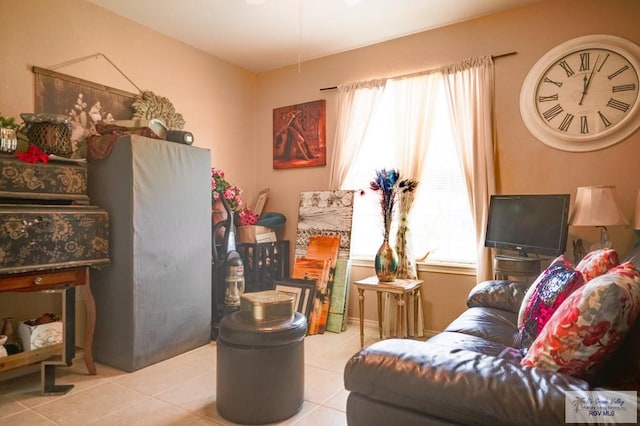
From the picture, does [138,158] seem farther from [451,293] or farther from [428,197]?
[451,293]

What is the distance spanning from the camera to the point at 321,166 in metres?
4.29

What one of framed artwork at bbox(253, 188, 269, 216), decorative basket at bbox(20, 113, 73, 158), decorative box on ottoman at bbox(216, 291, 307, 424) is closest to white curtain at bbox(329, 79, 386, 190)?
framed artwork at bbox(253, 188, 269, 216)

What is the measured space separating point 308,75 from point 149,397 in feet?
11.5

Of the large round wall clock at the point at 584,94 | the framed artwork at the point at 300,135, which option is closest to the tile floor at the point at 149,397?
the framed artwork at the point at 300,135

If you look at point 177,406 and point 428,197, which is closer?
point 177,406

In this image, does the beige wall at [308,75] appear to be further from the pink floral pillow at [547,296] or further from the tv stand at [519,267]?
the pink floral pillow at [547,296]

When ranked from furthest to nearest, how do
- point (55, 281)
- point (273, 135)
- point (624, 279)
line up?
point (273, 135), point (55, 281), point (624, 279)

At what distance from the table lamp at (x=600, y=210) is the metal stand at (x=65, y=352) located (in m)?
3.48

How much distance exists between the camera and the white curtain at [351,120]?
3905 millimetres

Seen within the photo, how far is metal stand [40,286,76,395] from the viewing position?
2432 mm

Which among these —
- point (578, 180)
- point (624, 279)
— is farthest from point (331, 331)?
point (624, 279)

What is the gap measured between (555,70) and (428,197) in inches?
56.8

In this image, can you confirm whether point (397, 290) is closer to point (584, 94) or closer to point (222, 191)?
point (222, 191)

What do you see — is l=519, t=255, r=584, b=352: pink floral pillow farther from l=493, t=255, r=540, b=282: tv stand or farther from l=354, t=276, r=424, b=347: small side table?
l=354, t=276, r=424, b=347: small side table
